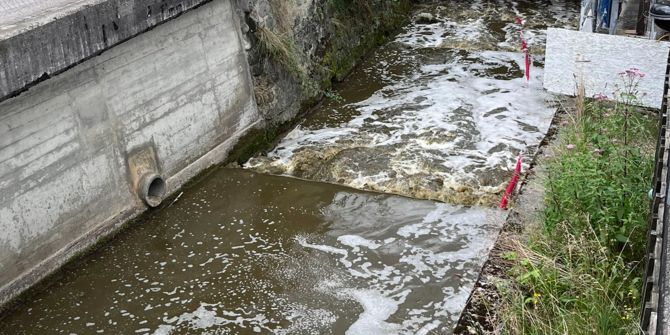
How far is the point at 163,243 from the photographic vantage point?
7.11 metres

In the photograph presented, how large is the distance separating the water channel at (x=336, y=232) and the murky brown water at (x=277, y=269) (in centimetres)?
1

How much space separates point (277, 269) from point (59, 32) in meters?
2.61

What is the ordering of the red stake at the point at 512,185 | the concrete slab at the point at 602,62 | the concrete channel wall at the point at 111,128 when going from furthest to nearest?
the concrete slab at the point at 602,62
the red stake at the point at 512,185
the concrete channel wall at the point at 111,128

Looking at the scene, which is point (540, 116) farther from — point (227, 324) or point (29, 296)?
point (29, 296)

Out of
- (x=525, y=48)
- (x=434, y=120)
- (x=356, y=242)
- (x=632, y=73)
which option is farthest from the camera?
(x=525, y=48)

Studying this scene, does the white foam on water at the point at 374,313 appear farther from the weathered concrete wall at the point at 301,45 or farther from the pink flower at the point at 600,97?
the weathered concrete wall at the point at 301,45

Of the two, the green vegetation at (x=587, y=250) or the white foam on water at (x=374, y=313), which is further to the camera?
the white foam on water at (x=374, y=313)

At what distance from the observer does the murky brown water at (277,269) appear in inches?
237

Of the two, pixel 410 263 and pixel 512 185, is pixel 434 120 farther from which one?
pixel 410 263

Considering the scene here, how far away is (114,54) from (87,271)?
194 cm

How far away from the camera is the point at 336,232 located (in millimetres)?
7180

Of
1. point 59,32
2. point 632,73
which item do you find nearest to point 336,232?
point 59,32

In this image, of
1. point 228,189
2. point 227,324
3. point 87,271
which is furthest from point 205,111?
point 227,324

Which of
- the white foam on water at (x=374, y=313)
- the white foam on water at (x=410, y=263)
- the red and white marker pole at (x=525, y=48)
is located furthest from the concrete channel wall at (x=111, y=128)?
the red and white marker pole at (x=525, y=48)
